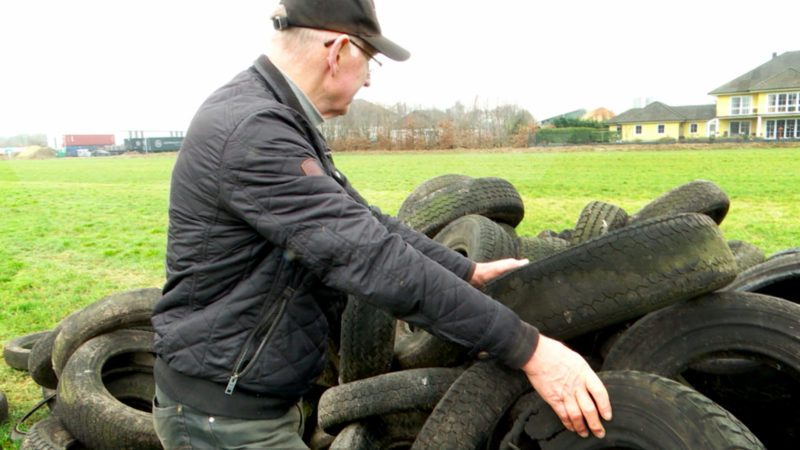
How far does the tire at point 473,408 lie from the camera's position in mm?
2602

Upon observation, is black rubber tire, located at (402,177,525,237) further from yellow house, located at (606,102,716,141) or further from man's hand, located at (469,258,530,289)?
yellow house, located at (606,102,716,141)

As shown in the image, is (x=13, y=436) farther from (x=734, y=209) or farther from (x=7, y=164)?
(x=7, y=164)

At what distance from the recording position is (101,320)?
14.3 feet

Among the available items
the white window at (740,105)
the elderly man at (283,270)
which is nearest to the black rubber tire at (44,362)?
the elderly man at (283,270)

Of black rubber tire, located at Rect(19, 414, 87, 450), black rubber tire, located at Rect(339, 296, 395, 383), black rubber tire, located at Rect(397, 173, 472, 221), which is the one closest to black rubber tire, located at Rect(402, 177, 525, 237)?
black rubber tire, located at Rect(397, 173, 472, 221)

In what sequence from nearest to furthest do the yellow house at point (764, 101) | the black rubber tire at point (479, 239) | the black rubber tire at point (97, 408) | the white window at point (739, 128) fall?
the black rubber tire at point (97, 408) → the black rubber tire at point (479, 239) → the yellow house at point (764, 101) → the white window at point (739, 128)

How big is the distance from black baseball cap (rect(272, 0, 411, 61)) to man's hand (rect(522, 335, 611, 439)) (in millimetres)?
1174

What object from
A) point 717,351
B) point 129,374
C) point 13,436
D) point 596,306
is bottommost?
point 13,436

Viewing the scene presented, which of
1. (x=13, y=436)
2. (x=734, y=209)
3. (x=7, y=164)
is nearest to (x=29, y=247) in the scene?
(x=13, y=436)

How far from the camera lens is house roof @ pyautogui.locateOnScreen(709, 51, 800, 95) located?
61.1 meters

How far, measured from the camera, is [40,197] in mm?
20906

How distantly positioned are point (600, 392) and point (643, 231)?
1066 millimetres

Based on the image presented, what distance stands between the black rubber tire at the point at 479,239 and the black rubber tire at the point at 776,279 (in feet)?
4.38

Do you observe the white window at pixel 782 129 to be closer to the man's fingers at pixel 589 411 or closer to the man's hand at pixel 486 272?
the man's hand at pixel 486 272
